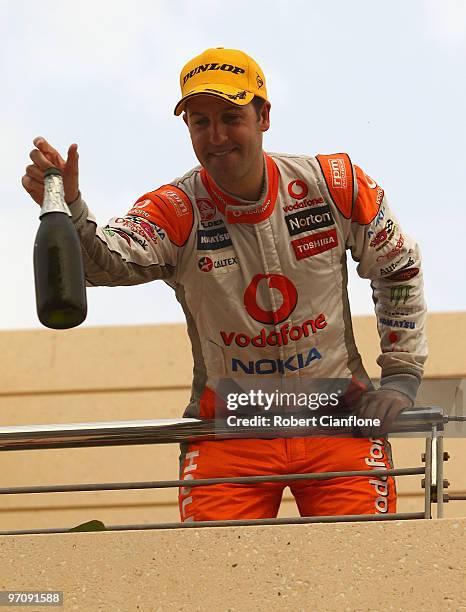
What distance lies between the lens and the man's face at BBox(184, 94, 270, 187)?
3107 millimetres

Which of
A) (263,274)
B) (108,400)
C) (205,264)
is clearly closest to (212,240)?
(205,264)

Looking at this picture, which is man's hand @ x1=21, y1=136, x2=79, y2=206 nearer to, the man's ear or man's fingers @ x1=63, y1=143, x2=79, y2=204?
man's fingers @ x1=63, y1=143, x2=79, y2=204

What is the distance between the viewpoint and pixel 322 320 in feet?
10.5

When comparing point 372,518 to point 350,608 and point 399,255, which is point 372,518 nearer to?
point 350,608

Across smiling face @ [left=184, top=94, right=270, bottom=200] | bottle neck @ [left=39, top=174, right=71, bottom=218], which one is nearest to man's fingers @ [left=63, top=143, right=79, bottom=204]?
bottle neck @ [left=39, top=174, right=71, bottom=218]

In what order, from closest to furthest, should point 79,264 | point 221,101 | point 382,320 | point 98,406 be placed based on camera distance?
1. point 79,264
2. point 221,101
3. point 382,320
4. point 98,406

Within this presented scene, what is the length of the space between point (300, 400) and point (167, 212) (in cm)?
64

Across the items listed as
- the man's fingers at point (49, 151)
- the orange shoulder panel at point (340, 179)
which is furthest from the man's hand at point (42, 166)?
the orange shoulder panel at point (340, 179)

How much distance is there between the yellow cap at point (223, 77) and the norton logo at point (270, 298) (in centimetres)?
48

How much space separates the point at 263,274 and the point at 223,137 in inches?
15.2

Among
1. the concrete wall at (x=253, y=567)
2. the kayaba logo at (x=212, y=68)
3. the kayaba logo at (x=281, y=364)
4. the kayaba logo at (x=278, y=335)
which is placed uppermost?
the kayaba logo at (x=212, y=68)

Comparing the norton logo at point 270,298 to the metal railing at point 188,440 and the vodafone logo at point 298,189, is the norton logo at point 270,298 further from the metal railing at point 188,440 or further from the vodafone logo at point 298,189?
the metal railing at point 188,440

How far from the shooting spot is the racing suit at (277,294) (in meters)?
3.13

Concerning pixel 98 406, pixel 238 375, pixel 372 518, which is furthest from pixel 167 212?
pixel 98 406
